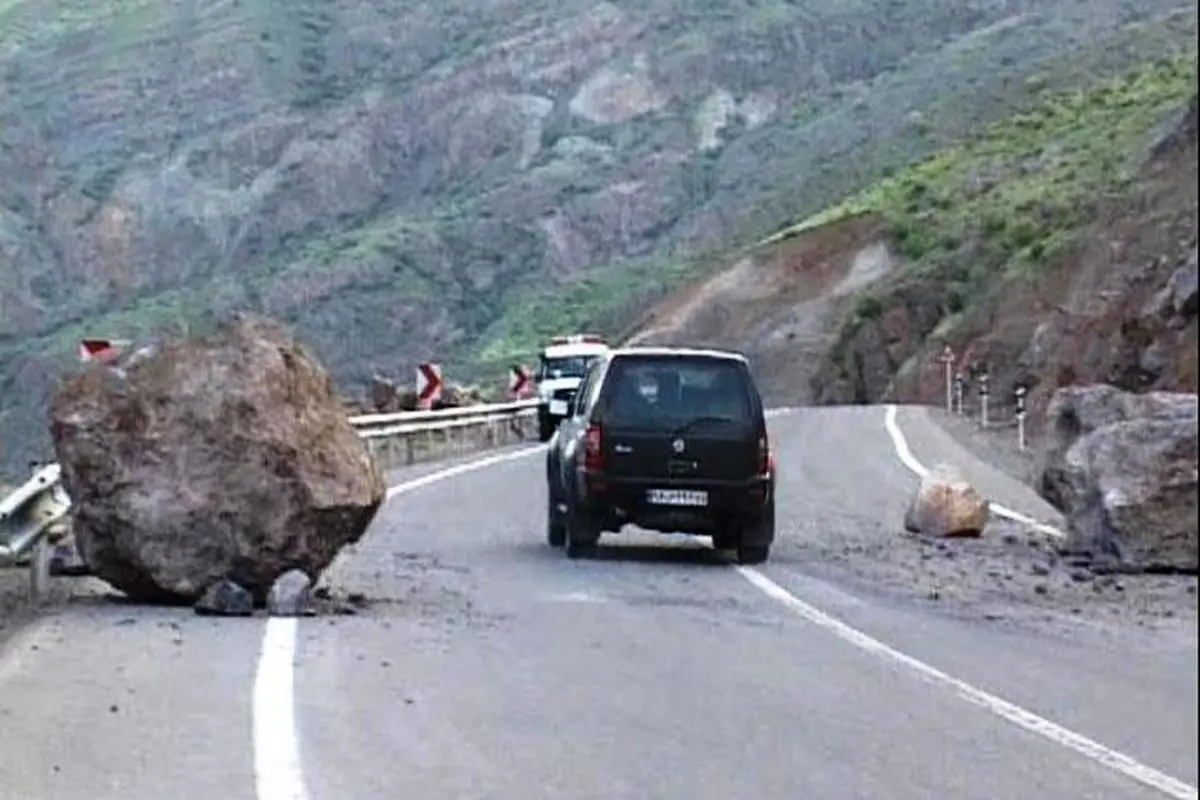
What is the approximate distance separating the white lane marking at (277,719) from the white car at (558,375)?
32.1 meters

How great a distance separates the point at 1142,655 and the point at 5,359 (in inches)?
1612

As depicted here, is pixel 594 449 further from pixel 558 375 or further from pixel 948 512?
pixel 558 375

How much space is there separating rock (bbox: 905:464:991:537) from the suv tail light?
13.3ft

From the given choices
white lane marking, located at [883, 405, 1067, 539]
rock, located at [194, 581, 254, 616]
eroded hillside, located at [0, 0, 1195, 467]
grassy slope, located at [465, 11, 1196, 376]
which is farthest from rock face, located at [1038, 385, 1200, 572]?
eroded hillside, located at [0, 0, 1195, 467]

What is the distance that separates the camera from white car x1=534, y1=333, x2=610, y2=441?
1959 inches

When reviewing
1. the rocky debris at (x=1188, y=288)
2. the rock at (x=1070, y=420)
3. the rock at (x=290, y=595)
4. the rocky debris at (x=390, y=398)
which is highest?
the rocky debris at (x=1188, y=288)

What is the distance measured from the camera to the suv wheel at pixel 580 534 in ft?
74.2

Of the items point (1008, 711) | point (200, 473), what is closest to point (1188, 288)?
point (1008, 711)

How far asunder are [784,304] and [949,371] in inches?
1063

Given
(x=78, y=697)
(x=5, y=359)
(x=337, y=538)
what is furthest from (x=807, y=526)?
(x=5, y=359)

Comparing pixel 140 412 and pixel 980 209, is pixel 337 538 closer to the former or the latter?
pixel 140 412

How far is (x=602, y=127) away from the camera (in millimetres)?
127188

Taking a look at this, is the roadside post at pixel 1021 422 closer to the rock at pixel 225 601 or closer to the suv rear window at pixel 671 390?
the suv rear window at pixel 671 390

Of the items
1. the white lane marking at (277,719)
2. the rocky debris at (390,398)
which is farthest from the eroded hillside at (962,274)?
the white lane marking at (277,719)
